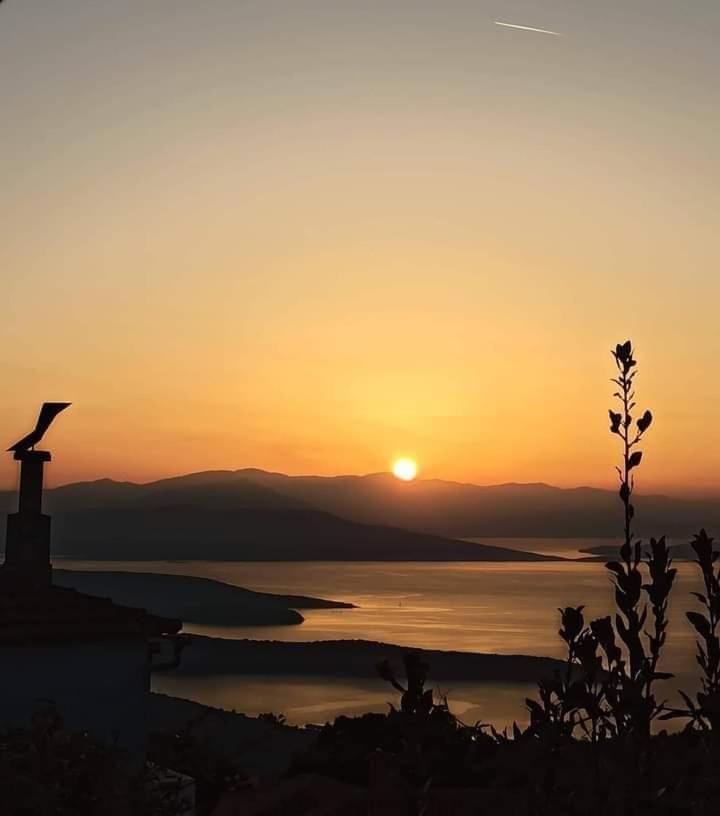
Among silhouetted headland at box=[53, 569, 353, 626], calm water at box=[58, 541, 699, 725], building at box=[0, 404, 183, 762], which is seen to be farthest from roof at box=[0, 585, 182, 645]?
silhouetted headland at box=[53, 569, 353, 626]

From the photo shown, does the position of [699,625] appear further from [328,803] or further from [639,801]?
[328,803]

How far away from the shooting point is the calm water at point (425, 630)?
47.6m

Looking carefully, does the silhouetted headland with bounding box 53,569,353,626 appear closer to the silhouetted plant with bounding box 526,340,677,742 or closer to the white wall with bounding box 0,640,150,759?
the white wall with bounding box 0,640,150,759

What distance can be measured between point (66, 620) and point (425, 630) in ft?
268

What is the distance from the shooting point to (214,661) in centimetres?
6362

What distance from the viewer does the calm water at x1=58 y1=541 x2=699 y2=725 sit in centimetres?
4759

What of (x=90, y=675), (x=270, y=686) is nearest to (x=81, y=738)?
(x=90, y=675)

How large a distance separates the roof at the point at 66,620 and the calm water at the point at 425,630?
5325 mm

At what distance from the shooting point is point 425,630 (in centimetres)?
9106

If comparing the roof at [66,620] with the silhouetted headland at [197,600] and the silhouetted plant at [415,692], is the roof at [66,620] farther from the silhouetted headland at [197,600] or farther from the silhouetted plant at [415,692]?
the silhouetted headland at [197,600]

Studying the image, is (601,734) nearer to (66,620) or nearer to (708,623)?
(708,623)

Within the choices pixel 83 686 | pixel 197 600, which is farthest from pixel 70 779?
pixel 197 600

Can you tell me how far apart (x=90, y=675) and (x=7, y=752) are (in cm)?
641

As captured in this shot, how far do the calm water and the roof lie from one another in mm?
5325
